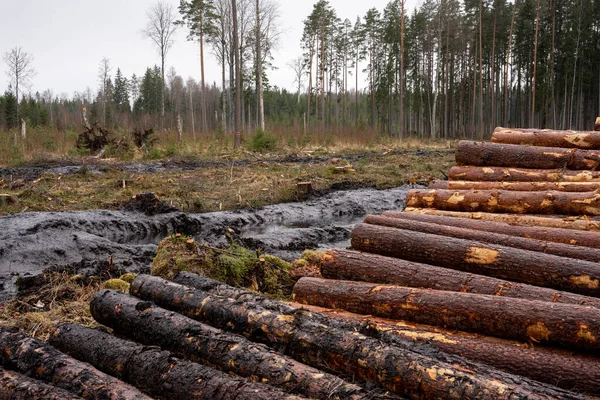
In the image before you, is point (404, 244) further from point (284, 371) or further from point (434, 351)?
point (284, 371)

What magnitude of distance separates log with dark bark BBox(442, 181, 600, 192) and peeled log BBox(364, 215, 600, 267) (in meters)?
2.31

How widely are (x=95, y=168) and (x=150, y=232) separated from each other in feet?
22.3

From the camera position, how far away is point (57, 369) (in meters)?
2.77

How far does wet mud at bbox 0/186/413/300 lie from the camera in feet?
21.3

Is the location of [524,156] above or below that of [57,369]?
above

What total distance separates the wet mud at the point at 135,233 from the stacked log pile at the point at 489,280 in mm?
2872

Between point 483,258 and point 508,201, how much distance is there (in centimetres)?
256

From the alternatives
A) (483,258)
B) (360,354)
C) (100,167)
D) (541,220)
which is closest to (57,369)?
(360,354)

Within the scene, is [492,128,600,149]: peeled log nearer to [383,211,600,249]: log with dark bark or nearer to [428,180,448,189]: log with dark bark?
[428,180,448,189]: log with dark bark

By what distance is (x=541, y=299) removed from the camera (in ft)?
11.1

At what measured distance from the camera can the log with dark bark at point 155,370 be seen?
7.72ft

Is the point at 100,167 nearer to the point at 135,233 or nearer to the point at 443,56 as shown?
the point at 135,233

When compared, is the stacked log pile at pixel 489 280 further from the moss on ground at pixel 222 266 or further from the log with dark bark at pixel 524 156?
the moss on ground at pixel 222 266

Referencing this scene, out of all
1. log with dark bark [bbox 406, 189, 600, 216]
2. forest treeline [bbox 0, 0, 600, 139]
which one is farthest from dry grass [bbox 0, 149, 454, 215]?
forest treeline [bbox 0, 0, 600, 139]
